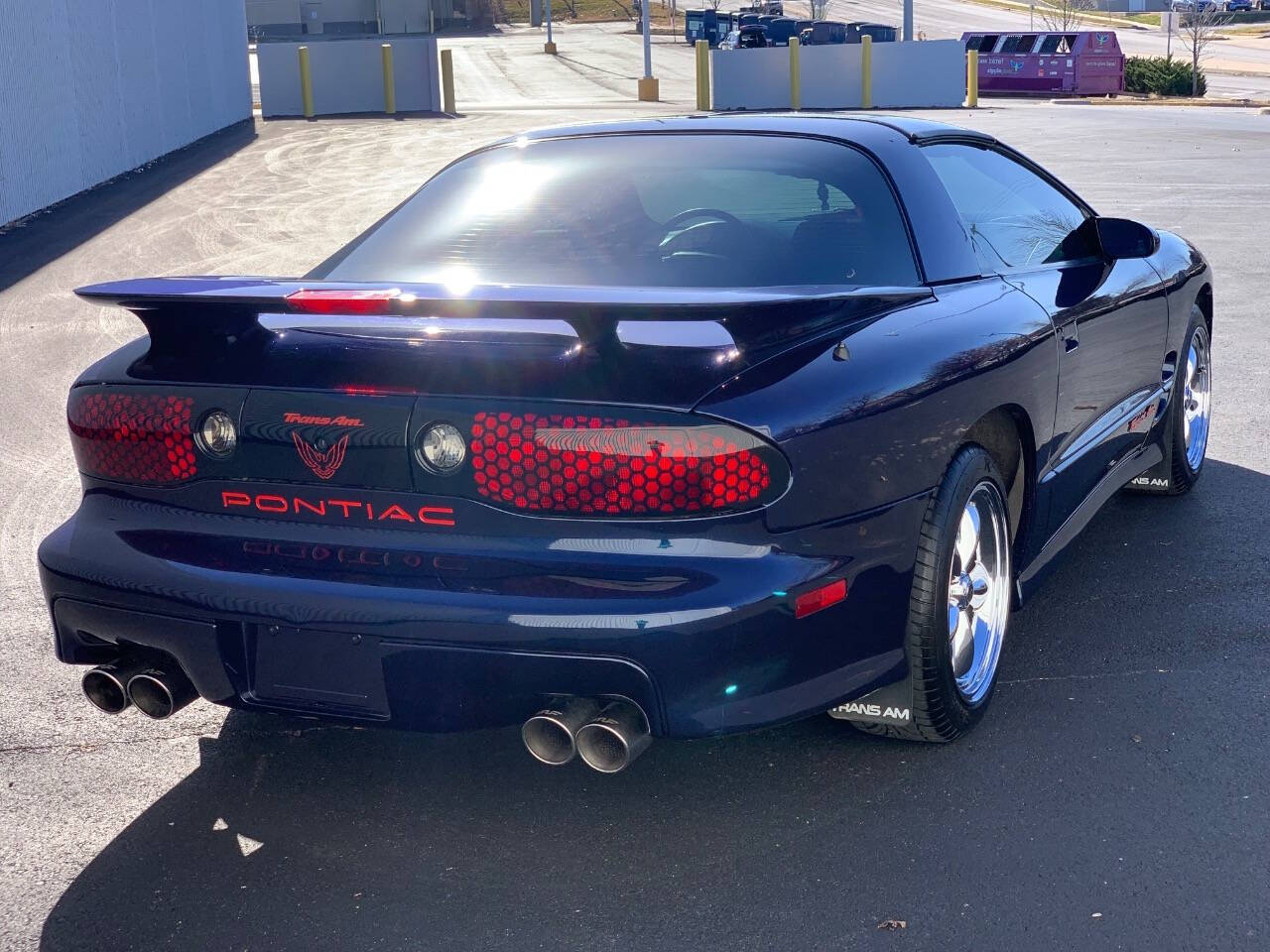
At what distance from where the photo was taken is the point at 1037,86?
39594 mm

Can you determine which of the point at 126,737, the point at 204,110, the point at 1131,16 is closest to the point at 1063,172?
the point at 204,110

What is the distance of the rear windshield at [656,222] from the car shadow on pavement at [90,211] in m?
8.51

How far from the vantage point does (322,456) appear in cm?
292

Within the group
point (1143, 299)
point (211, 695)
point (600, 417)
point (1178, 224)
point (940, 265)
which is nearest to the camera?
point (600, 417)

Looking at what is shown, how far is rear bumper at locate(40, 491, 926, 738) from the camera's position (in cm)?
275

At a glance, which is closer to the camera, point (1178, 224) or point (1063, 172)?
point (1178, 224)

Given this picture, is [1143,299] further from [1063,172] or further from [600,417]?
[1063,172]

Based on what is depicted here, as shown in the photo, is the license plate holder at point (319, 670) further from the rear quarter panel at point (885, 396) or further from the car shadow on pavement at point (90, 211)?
the car shadow on pavement at point (90, 211)

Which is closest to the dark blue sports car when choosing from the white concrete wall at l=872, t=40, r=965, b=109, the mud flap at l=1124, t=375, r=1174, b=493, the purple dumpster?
the mud flap at l=1124, t=375, r=1174, b=493

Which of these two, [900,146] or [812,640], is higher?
[900,146]

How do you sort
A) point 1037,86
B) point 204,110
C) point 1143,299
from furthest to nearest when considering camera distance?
point 1037,86
point 204,110
point 1143,299

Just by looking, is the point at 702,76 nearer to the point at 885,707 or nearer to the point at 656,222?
the point at 656,222

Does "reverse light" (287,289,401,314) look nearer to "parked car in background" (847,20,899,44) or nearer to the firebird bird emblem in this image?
the firebird bird emblem

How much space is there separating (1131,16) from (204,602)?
3573 inches
